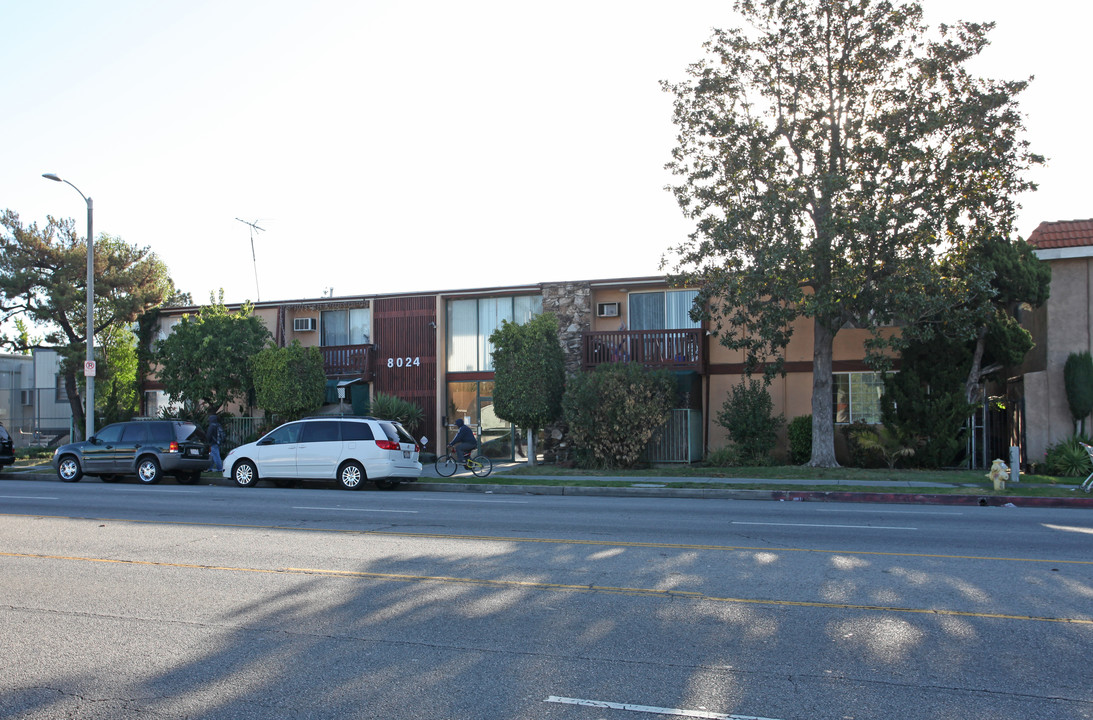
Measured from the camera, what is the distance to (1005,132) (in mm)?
20266

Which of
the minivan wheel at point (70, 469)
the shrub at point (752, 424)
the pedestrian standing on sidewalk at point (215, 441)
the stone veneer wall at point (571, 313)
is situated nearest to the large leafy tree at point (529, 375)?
the stone veneer wall at point (571, 313)

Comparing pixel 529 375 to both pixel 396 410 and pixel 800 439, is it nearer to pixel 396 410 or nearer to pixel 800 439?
pixel 396 410

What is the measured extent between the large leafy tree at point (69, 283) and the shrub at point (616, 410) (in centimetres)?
1833

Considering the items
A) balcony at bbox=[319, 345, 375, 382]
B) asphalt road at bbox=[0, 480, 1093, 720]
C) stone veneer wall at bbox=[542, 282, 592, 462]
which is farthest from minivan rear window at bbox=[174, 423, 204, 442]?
stone veneer wall at bbox=[542, 282, 592, 462]

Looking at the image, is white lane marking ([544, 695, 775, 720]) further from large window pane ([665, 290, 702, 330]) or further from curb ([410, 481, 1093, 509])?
large window pane ([665, 290, 702, 330])

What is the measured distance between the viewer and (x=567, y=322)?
26.8m

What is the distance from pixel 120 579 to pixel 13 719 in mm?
3845

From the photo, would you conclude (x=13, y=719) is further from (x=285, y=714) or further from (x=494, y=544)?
(x=494, y=544)

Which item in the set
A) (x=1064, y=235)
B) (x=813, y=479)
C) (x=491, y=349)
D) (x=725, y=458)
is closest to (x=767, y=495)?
(x=813, y=479)

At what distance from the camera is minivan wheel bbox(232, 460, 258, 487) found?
2031cm

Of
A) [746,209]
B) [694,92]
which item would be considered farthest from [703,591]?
[694,92]

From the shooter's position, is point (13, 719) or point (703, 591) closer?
point (13, 719)

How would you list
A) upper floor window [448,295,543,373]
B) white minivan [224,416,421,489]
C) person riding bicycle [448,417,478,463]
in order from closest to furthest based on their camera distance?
white minivan [224,416,421,489], person riding bicycle [448,417,478,463], upper floor window [448,295,543,373]

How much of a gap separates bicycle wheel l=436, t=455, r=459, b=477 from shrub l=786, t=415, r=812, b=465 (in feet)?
31.0
